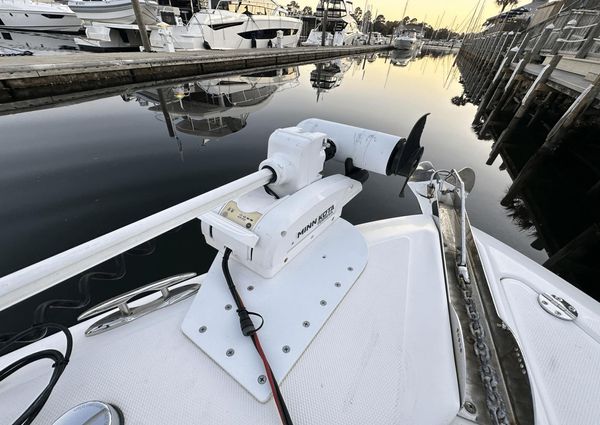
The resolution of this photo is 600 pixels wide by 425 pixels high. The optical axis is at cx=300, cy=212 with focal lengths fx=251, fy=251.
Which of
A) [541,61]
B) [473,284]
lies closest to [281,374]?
[473,284]

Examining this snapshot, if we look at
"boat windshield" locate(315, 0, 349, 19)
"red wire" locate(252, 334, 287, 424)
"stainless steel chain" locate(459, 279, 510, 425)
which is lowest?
"stainless steel chain" locate(459, 279, 510, 425)

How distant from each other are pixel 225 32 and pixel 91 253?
56.3 feet

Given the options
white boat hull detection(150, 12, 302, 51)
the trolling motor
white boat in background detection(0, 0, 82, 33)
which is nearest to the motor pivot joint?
the trolling motor

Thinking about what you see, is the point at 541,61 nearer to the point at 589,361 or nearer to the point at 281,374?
the point at 589,361

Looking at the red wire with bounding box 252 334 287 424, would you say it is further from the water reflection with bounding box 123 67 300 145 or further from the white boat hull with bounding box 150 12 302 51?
the white boat hull with bounding box 150 12 302 51

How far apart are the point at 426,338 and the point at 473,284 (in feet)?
1.91

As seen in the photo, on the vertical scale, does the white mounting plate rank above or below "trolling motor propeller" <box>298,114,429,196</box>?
below

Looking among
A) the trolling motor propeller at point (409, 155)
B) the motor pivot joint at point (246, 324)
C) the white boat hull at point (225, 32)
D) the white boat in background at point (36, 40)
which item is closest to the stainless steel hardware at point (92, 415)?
the motor pivot joint at point (246, 324)

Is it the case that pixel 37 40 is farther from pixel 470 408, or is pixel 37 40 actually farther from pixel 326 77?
pixel 470 408

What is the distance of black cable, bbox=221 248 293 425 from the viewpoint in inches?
37.4

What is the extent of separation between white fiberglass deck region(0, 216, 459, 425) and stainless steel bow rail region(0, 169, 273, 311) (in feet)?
1.66

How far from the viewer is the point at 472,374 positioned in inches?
43.7

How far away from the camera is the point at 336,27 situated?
97.9 feet

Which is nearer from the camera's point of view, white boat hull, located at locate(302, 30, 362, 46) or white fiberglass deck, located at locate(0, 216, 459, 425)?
white fiberglass deck, located at locate(0, 216, 459, 425)
